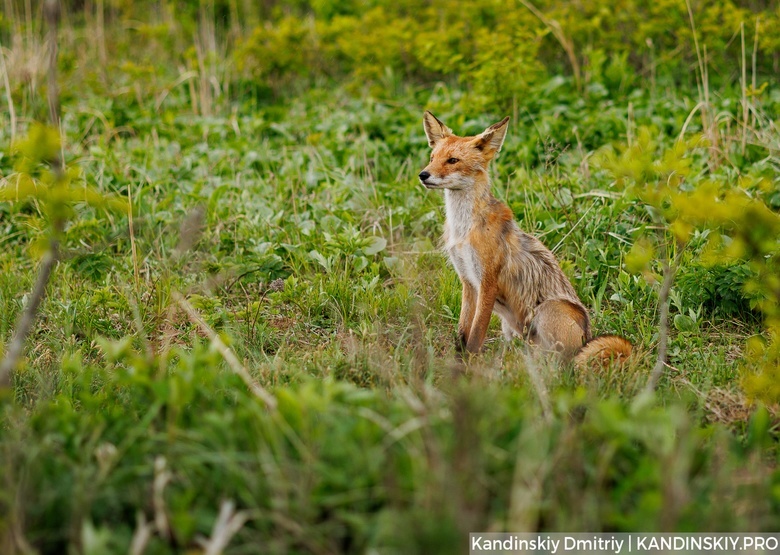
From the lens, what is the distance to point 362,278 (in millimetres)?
5875

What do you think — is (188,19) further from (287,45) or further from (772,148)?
(772,148)

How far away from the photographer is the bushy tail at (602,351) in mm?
4621

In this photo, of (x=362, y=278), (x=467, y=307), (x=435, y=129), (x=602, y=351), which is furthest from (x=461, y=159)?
(x=602, y=351)

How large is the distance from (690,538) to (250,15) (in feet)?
36.0

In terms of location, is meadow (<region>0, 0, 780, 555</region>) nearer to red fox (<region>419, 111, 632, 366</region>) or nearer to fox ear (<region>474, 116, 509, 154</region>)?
red fox (<region>419, 111, 632, 366</region>)

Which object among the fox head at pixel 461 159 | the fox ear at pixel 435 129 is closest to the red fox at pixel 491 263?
the fox head at pixel 461 159

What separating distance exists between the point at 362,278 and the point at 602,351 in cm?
190

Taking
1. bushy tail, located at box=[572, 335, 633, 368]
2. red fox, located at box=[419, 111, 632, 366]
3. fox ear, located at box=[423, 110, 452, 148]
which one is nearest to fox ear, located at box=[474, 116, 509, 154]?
red fox, located at box=[419, 111, 632, 366]

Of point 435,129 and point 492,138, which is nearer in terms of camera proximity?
point 492,138

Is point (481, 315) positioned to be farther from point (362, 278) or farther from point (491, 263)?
point (362, 278)

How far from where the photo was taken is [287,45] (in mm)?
9969

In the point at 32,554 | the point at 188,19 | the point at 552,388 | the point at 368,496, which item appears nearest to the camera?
the point at 32,554

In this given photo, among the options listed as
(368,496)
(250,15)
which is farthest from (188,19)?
(368,496)

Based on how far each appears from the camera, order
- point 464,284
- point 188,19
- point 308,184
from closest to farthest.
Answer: point 464,284, point 308,184, point 188,19
